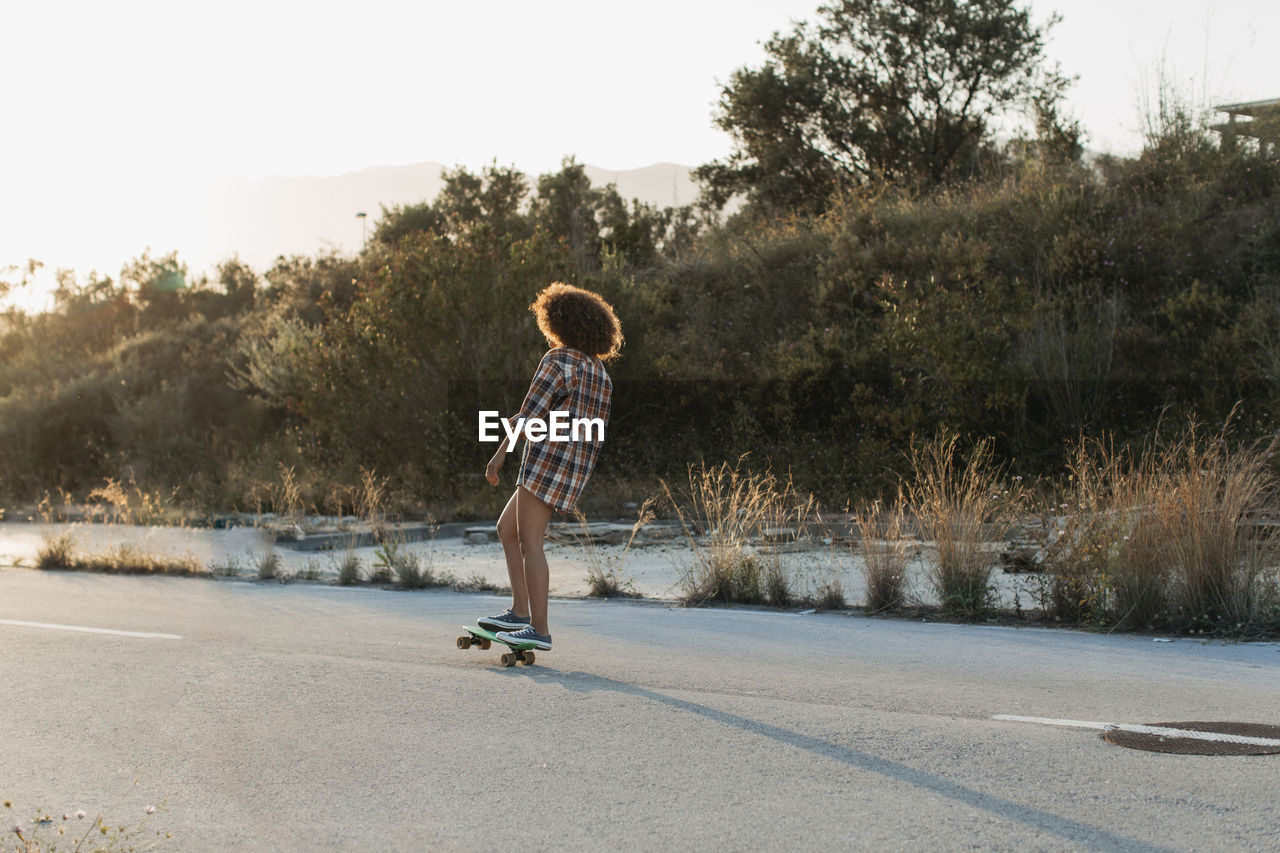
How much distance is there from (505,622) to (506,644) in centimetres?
14

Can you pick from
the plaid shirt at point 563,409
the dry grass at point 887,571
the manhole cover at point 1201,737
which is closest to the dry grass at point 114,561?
the dry grass at point 887,571

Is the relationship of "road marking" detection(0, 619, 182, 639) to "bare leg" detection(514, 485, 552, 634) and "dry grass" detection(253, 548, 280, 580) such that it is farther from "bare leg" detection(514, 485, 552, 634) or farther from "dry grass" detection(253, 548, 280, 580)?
"dry grass" detection(253, 548, 280, 580)

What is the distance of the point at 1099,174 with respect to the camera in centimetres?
2505

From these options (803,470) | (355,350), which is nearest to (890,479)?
(803,470)

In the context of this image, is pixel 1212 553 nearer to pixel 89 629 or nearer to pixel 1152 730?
pixel 1152 730

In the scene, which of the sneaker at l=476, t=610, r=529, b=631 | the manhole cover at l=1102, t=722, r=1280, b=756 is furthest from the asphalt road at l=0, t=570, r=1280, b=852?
the sneaker at l=476, t=610, r=529, b=631

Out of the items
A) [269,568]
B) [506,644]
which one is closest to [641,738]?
[506,644]

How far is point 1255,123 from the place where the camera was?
24141 millimetres

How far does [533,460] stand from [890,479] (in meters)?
12.7

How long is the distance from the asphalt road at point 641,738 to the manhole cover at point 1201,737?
0.15 metres

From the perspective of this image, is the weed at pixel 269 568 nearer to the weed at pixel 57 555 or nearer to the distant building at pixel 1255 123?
the weed at pixel 57 555

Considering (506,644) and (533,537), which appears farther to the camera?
(506,644)

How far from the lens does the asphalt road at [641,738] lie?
436cm

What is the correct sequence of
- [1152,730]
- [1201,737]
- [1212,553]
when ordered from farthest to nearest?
[1212,553] < [1152,730] < [1201,737]
